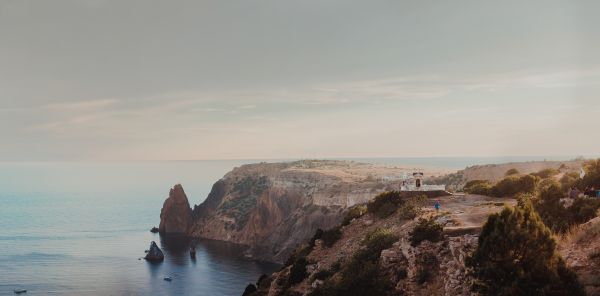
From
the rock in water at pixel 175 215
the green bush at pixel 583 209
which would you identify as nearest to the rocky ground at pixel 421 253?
the green bush at pixel 583 209

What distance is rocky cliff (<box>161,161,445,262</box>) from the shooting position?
12769 centimetres

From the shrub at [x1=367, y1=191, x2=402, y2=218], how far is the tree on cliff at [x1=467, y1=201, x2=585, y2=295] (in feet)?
74.5

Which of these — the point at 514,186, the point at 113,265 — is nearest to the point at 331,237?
the point at 514,186

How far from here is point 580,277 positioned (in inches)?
769

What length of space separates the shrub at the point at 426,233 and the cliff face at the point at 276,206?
274ft

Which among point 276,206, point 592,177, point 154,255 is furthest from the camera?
point 276,206

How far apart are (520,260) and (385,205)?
24810 mm

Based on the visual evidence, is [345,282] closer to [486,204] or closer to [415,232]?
[415,232]

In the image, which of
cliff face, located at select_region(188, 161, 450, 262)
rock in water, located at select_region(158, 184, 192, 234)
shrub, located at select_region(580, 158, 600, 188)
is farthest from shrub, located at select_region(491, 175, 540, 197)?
rock in water, located at select_region(158, 184, 192, 234)

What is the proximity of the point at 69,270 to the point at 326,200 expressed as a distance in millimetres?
71206

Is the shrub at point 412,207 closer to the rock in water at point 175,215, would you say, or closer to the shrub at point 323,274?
the shrub at point 323,274

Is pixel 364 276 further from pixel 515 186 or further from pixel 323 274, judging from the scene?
pixel 515 186

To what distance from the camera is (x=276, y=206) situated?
152 meters

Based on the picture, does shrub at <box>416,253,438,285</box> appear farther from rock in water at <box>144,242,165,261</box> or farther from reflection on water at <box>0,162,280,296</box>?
rock in water at <box>144,242,165,261</box>
